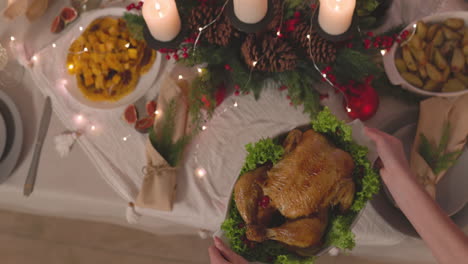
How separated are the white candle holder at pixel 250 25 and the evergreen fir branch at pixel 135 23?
236mm

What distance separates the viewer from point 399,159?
613 mm

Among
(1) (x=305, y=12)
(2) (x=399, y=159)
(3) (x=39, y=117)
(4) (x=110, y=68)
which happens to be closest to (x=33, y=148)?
(3) (x=39, y=117)

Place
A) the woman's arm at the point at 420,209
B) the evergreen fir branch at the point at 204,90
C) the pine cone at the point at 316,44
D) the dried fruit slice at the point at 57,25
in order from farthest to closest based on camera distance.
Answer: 1. the dried fruit slice at the point at 57,25
2. the evergreen fir branch at the point at 204,90
3. the pine cone at the point at 316,44
4. the woman's arm at the point at 420,209

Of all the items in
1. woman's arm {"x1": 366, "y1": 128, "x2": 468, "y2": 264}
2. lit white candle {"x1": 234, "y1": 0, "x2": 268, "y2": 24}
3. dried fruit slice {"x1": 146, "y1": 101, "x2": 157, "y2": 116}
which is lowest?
dried fruit slice {"x1": 146, "y1": 101, "x2": 157, "y2": 116}

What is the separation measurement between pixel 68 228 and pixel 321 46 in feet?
3.71

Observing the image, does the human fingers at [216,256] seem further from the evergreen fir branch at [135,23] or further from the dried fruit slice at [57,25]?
the dried fruit slice at [57,25]

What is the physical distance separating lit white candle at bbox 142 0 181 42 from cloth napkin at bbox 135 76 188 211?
138 millimetres

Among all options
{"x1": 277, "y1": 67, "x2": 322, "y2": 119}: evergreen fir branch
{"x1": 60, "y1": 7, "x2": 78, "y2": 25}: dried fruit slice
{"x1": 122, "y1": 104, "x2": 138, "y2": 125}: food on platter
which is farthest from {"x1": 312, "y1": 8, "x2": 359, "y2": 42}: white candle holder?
{"x1": 60, "y1": 7, "x2": 78, "y2": 25}: dried fruit slice

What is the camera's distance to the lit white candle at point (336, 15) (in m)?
0.59

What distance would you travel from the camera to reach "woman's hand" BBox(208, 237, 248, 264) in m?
→ 0.59

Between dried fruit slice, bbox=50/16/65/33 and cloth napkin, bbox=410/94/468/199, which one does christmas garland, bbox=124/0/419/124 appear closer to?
cloth napkin, bbox=410/94/468/199

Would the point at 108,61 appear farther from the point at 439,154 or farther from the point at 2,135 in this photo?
the point at 439,154

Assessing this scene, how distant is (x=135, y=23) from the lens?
792 mm

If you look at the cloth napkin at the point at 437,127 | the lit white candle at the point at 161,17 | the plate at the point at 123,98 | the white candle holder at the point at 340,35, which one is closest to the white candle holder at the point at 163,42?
the lit white candle at the point at 161,17
